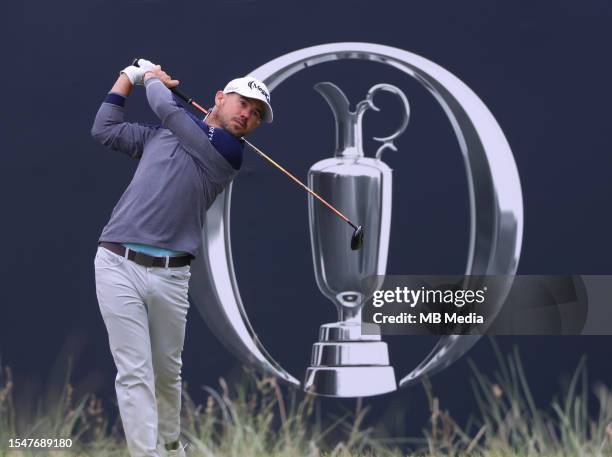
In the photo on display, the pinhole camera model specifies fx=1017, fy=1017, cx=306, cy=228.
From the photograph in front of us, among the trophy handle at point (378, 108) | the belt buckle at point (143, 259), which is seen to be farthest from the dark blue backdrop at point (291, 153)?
the belt buckle at point (143, 259)

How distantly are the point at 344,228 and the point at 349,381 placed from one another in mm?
585

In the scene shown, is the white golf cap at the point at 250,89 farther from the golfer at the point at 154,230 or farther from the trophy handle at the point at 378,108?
the trophy handle at the point at 378,108

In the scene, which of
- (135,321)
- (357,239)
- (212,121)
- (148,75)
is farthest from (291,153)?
(135,321)

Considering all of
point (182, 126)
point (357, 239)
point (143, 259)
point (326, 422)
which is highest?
point (182, 126)

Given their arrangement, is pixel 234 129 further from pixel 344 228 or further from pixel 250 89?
pixel 344 228

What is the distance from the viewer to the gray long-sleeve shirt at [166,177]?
10.2ft

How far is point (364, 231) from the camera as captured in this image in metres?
3.91

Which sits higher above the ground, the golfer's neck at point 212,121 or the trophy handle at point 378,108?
the trophy handle at point 378,108

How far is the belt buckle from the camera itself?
3.10 m

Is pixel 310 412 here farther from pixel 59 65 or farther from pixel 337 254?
pixel 59 65

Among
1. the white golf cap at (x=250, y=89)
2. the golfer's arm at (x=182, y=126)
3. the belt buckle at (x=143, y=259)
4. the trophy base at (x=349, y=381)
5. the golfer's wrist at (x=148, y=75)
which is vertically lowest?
the trophy base at (x=349, y=381)

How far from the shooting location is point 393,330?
3900 mm

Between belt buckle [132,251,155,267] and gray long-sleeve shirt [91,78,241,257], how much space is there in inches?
1.9

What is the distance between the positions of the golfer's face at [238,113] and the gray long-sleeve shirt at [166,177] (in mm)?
83
